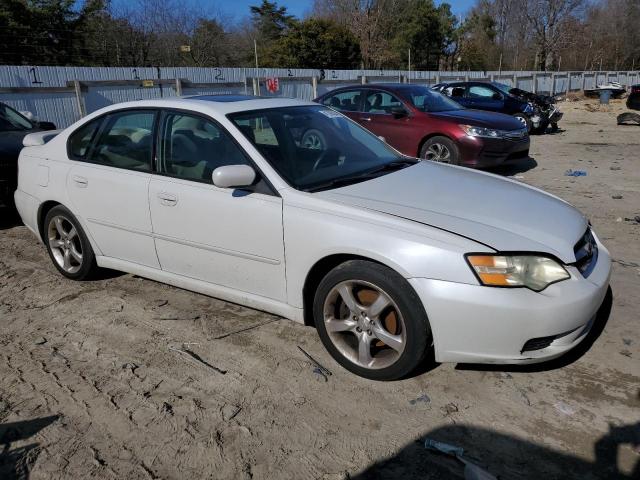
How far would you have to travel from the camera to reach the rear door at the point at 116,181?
12.5 feet

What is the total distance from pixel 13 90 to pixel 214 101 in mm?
11892

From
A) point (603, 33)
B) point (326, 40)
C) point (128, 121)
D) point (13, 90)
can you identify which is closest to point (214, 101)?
point (128, 121)

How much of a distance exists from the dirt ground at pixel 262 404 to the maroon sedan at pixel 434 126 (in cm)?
475

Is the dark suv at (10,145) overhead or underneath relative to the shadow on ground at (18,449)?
overhead

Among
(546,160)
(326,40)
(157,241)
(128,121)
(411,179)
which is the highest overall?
(326,40)

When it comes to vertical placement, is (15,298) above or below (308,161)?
below

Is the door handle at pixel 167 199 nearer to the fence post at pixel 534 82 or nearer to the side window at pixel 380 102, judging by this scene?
the side window at pixel 380 102

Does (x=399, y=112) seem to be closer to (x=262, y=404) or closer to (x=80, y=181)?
(x=80, y=181)

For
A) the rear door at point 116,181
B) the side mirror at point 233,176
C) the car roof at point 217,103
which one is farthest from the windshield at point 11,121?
the side mirror at point 233,176

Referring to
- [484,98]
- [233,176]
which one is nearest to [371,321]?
[233,176]

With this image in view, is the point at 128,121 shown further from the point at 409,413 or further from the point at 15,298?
the point at 409,413

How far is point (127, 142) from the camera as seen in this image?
4020 mm

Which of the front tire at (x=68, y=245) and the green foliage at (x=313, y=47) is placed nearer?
the front tire at (x=68, y=245)

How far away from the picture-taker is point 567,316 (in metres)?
2.63
